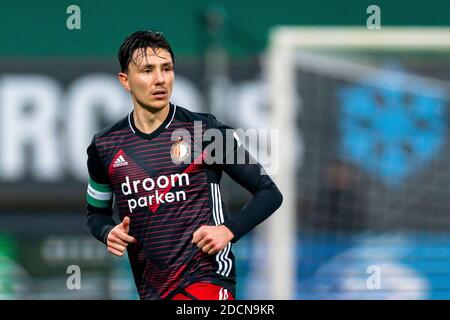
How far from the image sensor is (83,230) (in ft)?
30.1

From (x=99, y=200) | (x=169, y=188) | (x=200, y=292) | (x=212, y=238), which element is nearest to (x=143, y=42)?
(x=169, y=188)

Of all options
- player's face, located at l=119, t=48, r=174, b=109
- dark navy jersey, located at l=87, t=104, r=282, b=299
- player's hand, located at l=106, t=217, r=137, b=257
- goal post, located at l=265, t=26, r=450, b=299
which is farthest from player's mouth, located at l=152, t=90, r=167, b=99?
goal post, located at l=265, t=26, r=450, b=299

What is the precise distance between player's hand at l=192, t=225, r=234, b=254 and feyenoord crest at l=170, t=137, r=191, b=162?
0.35 m

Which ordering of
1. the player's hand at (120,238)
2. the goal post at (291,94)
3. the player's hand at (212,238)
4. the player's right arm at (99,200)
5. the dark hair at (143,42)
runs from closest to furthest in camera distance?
the player's hand at (212,238) < the player's hand at (120,238) < the dark hair at (143,42) < the player's right arm at (99,200) < the goal post at (291,94)

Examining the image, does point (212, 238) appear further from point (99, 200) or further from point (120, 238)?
point (99, 200)

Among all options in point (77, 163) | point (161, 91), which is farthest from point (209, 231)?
point (77, 163)

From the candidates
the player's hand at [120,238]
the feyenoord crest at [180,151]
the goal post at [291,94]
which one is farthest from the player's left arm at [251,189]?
the goal post at [291,94]

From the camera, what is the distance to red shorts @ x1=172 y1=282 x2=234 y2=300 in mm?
4207

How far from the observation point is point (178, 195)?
13.8 feet

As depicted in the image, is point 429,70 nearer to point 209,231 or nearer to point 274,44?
point 274,44

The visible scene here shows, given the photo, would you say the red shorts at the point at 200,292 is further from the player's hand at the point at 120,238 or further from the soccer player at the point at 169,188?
the player's hand at the point at 120,238

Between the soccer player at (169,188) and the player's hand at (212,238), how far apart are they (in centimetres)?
7

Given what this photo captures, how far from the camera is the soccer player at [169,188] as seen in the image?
421 cm

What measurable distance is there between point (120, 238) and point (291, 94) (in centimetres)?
444
